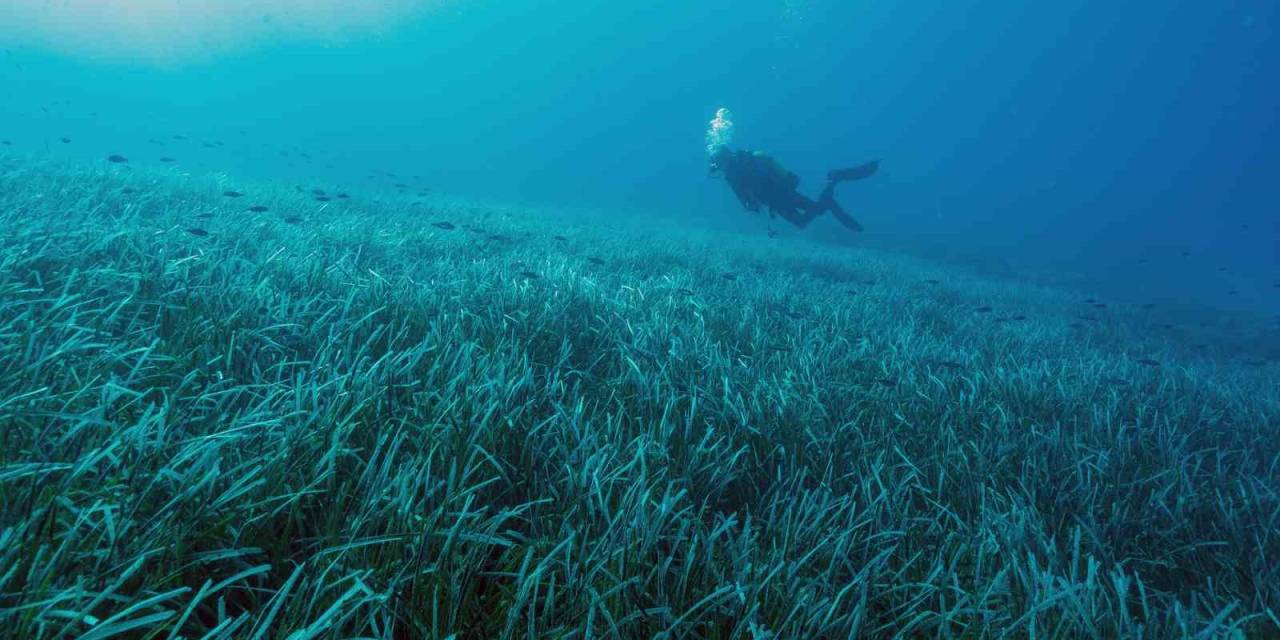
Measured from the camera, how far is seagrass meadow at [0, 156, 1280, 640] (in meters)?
1.43

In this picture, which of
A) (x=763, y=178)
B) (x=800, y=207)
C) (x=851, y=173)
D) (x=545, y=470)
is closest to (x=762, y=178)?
(x=763, y=178)

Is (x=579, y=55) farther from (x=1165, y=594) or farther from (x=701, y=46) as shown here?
(x=1165, y=594)

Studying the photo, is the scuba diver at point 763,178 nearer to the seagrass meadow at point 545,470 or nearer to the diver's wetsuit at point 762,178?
the diver's wetsuit at point 762,178

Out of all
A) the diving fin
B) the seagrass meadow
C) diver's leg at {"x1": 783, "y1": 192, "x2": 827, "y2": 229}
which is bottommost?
the seagrass meadow

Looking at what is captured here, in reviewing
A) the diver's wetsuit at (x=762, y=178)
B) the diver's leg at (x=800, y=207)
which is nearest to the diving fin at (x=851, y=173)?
the diver's wetsuit at (x=762, y=178)

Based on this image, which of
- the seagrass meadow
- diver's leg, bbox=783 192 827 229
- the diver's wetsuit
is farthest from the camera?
diver's leg, bbox=783 192 827 229

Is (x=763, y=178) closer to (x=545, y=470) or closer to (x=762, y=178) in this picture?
(x=762, y=178)

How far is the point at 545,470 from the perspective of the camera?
7.71ft

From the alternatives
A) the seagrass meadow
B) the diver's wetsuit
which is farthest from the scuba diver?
the seagrass meadow

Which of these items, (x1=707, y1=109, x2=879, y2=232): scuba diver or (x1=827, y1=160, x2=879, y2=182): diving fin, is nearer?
(x1=707, y1=109, x2=879, y2=232): scuba diver

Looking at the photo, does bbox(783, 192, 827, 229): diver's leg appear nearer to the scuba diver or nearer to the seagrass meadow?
the scuba diver

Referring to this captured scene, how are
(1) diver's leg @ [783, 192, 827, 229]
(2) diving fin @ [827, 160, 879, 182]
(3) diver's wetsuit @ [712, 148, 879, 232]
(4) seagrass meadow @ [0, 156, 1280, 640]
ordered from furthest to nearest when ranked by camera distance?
1. (1) diver's leg @ [783, 192, 827, 229]
2. (2) diving fin @ [827, 160, 879, 182]
3. (3) diver's wetsuit @ [712, 148, 879, 232]
4. (4) seagrass meadow @ [0, 156, 1280, 640]

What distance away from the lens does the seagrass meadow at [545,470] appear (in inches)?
56.4

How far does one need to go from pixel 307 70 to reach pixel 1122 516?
153680mm
